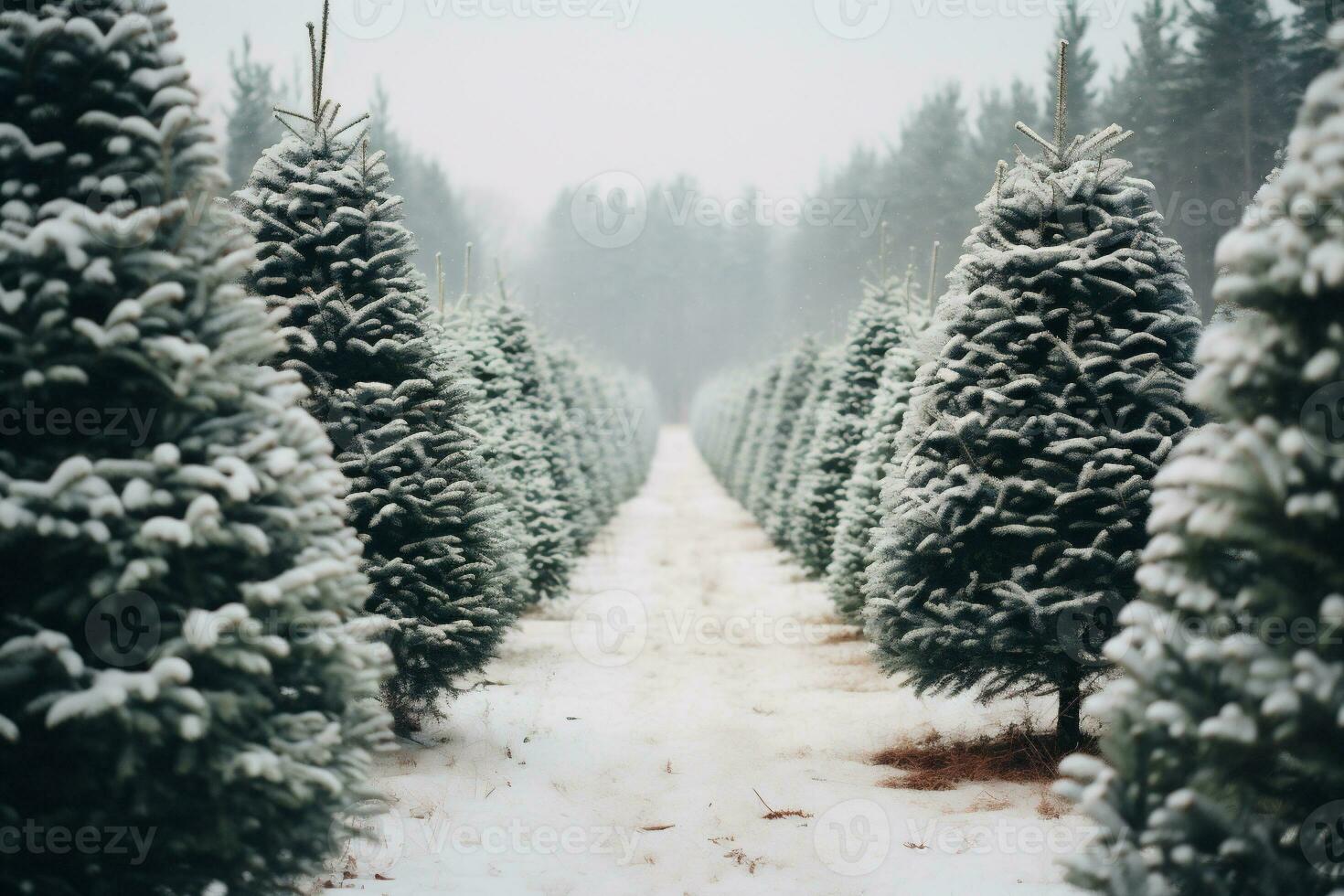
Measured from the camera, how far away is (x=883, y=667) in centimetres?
742


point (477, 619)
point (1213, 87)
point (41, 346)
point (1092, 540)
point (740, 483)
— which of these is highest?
point (1213, 87)

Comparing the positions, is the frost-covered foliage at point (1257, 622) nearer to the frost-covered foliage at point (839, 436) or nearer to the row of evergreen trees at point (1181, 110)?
the frost-covered foliage at point (839, 436)

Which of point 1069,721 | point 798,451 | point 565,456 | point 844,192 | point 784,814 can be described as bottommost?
point 784,814

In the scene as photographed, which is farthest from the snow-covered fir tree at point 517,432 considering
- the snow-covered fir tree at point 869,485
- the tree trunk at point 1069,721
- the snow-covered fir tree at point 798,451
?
the snow-covered fir tree at point 798,451

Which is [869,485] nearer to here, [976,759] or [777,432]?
[976,759]

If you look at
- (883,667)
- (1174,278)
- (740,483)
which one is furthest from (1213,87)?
(883,667)

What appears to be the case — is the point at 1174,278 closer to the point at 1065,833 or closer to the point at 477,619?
the point at 1065,833

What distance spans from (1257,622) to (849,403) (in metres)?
10.7

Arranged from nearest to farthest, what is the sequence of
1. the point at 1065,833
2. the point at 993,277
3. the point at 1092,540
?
the point at 1065,833, the point at 1092,540, the point at 993,277

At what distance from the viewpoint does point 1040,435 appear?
6.73m

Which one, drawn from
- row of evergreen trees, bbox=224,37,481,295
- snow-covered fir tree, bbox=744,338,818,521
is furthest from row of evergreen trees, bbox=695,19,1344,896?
row of evergreen trees, bbox=224,37,481,295

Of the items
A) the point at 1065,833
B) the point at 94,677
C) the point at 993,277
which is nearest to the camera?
the point at 94,677

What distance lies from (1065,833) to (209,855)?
4.86 m

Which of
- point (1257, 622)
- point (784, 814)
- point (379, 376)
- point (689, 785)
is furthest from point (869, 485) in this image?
point (1257, 622)
